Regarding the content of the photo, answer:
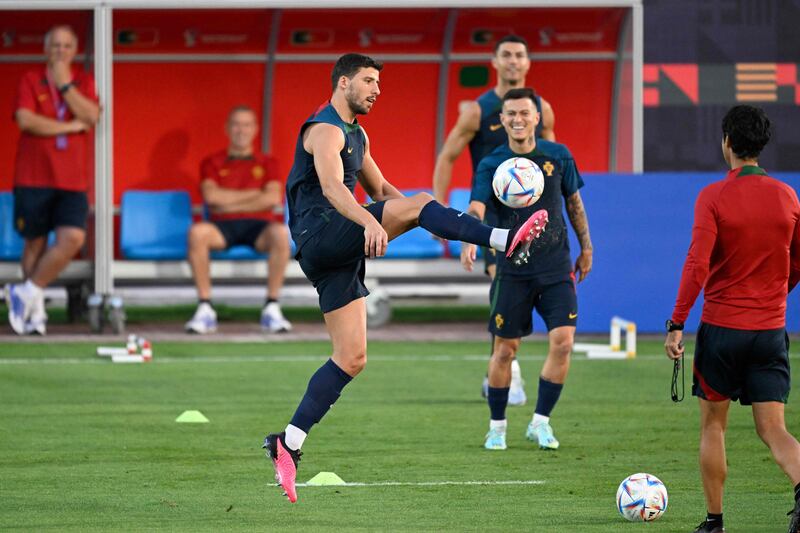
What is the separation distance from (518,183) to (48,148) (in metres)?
7.44

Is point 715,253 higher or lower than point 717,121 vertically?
lower

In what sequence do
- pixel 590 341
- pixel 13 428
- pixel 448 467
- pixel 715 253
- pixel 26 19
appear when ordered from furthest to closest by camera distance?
pixel 26 19
pixel 590 341
pixel 13 428
pixel 448 467
pixel 715 253

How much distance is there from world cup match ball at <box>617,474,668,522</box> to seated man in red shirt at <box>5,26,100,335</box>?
9047 millimetres

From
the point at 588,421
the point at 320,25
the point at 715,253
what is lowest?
the point at 588,421

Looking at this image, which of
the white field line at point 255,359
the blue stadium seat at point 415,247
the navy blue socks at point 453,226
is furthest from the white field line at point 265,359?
the navy blue socks at point 453,226

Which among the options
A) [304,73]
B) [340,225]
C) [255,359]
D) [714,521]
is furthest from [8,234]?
[714,521]

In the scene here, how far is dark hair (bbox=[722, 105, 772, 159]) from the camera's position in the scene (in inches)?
244

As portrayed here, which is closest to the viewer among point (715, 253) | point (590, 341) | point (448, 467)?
point (715, 253)

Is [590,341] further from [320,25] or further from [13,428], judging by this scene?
[13,428]

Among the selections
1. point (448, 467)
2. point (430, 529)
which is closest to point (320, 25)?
point (448, 467)

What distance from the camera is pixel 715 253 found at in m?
6.32

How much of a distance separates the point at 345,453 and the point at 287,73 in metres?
9.54

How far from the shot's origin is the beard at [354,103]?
7312mm

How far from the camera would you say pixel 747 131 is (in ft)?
20.4
